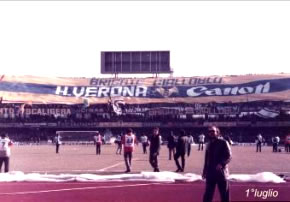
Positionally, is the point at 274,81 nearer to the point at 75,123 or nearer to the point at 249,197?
the point at 75,123

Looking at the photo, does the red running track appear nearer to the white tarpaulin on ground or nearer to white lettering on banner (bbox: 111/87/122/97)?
the white tarpaulin on ground

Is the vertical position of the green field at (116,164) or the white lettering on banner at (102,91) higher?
the white lettering on banner at (102,91)

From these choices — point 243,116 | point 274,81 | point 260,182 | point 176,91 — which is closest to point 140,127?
point 176,91

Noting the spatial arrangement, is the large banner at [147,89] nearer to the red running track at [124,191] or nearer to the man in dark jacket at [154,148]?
the man in dark jacket at [154,148]

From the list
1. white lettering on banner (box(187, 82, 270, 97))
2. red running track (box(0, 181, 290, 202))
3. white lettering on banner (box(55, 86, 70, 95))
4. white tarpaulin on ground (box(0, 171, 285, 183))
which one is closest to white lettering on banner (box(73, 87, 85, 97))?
white lettering on banner (box(55, 86, 70, 95))

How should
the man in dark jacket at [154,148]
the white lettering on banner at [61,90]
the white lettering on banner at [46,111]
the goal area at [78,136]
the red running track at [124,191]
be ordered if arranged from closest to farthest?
the red running track at [124,191] → the man in dark jacket at [154,148] → the goal area at [78,136] → the white lettering on banner at [46,111] → the white lettering on banner at [61,90]

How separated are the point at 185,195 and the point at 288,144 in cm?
3157

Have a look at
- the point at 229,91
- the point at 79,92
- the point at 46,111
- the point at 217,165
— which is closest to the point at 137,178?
the point at 217,165

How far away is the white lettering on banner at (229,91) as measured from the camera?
73938mm

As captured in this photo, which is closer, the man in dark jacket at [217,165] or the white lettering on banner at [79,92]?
the man in dark jacket at [217,165]

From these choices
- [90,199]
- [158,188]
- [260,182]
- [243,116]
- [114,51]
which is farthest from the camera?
[114,51]

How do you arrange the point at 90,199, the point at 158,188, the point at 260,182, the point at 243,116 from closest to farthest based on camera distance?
the point at 90,199 < the point at 158,188 < the point at 260,182 < the point at 243,116

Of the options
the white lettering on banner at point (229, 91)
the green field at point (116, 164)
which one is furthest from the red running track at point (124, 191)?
the white lettering on banner at point (229, 91)

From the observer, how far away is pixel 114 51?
86.2m
